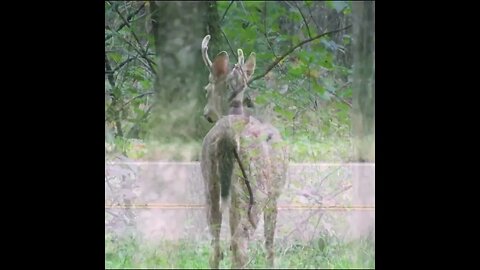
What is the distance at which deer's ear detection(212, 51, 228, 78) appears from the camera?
2.05m

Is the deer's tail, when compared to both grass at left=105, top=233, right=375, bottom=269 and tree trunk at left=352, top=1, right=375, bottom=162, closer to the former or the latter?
grass at left=105, top=233, right=375, bottom=269

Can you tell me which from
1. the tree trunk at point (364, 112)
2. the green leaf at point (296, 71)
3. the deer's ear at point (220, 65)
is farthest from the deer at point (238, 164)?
the tree trunk at point (364, 112)

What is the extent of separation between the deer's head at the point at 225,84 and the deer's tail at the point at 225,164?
0.08m

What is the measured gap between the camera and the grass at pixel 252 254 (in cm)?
205

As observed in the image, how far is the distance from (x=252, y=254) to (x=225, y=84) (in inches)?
22.9

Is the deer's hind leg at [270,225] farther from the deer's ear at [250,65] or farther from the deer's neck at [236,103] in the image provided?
the deer's ear at [250,65]

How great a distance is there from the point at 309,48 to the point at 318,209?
0.55 m

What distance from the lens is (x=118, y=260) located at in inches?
80.5

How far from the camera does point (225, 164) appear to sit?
82.0 inches

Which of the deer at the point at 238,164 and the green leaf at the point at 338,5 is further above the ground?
the green leaf at the point at 338,5

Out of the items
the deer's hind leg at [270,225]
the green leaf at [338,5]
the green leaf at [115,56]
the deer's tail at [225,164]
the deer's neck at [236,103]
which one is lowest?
the deer's hind leg at [270,225]
